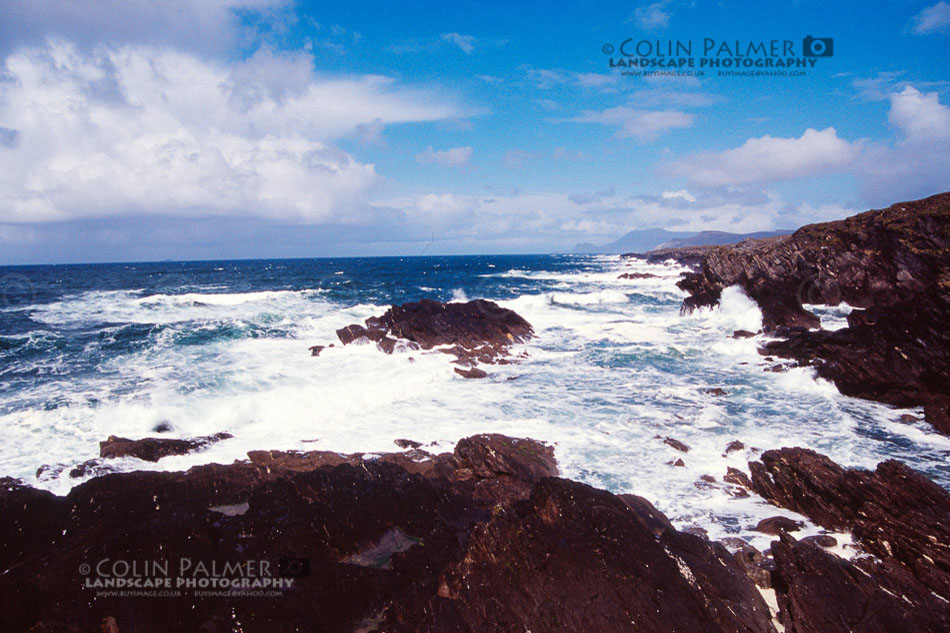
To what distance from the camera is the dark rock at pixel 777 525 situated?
7.12 metres

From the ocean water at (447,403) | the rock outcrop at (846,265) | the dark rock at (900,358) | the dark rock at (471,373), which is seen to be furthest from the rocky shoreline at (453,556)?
the rock outcrop at (846,265)

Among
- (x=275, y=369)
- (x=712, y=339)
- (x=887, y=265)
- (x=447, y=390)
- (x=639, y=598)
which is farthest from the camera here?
(x=887, y=265)

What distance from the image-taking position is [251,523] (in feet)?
22.0

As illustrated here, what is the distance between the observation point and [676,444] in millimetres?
10336

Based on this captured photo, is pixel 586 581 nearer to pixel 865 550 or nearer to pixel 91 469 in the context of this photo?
pixel 865 550

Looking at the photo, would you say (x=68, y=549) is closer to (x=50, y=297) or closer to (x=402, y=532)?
(x=402, y=532)

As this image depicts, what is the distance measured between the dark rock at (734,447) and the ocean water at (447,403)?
18 centimetres

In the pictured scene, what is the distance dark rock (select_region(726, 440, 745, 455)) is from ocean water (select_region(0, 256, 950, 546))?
0.57 feet

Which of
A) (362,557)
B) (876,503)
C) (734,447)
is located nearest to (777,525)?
(876,503)

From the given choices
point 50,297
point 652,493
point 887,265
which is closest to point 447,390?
point 652,493

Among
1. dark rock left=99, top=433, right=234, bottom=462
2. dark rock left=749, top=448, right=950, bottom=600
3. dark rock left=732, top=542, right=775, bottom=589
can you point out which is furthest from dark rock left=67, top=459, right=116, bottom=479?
dark rock left=749, top=448, right=950, bottom=600

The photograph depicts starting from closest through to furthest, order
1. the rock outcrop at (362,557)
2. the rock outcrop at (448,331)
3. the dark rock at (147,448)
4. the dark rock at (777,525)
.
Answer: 1. the rock outcrop at (362,557)
2. the dark rock at (777,525)
3. the dark rock at (147,448)
4. the rock outcrop at (448,331)

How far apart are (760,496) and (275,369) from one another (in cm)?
1513

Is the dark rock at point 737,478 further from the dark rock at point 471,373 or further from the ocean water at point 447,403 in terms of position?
the dark rock at point 471,373
